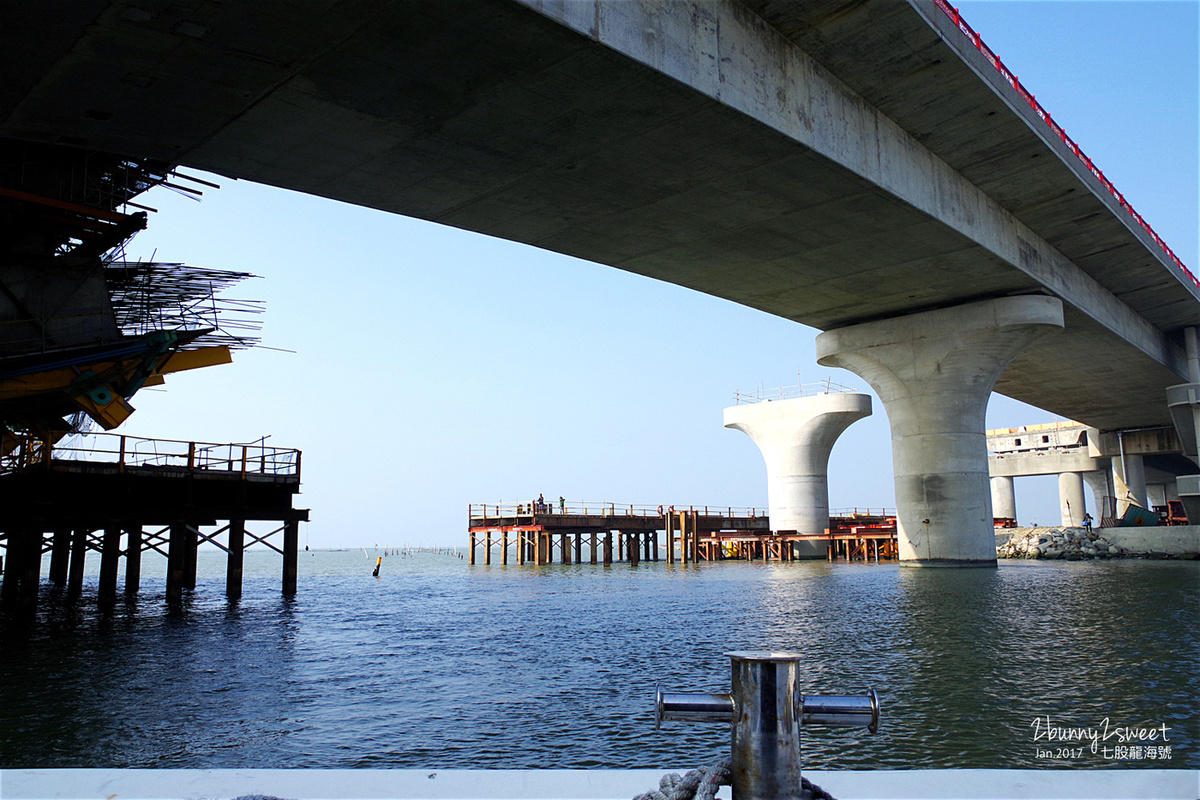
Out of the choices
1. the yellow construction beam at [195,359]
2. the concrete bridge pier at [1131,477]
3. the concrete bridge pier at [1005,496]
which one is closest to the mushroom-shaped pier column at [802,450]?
the concrete bridge pier at [1131,477]

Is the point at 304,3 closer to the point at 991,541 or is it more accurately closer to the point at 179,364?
the point at 179,364

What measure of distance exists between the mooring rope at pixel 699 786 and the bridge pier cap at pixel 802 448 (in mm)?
56477

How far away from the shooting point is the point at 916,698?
413 inches

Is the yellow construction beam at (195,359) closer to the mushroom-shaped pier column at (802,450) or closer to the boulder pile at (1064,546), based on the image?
the mushroom-shaped pier column at (802,450)

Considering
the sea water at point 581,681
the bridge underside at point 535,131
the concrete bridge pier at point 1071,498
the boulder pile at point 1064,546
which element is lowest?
the sea water at point 581,681

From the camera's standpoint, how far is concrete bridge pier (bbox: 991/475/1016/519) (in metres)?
83.3

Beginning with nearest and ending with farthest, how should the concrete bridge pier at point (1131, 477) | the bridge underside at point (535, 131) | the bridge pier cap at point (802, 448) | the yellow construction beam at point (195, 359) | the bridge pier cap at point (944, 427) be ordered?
1. the bridge underside at point (535, 131)
2. the yellow construction beam at point (195, 359)
3. the bridge pier cap at point (944, 427)
4. the bridge pier cap at point (802, 448)
5. the concrete bridge pier at point (1131, 477)

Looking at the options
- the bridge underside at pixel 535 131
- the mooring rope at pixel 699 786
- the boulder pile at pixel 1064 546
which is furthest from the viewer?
the boulder pile at pixel 1064 546

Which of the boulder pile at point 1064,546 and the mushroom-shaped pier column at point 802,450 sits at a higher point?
the mushroom-shaped pier column at point 802,450

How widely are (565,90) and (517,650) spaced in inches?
412

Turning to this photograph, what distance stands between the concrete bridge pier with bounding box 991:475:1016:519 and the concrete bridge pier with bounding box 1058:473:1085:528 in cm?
432

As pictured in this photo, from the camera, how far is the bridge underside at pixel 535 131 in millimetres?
13922

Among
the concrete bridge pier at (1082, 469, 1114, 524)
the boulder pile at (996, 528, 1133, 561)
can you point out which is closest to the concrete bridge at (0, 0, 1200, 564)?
the boulder pile at (996, 528, 1133, 561)

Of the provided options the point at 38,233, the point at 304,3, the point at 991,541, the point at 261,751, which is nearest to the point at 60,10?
the point at 304,3
